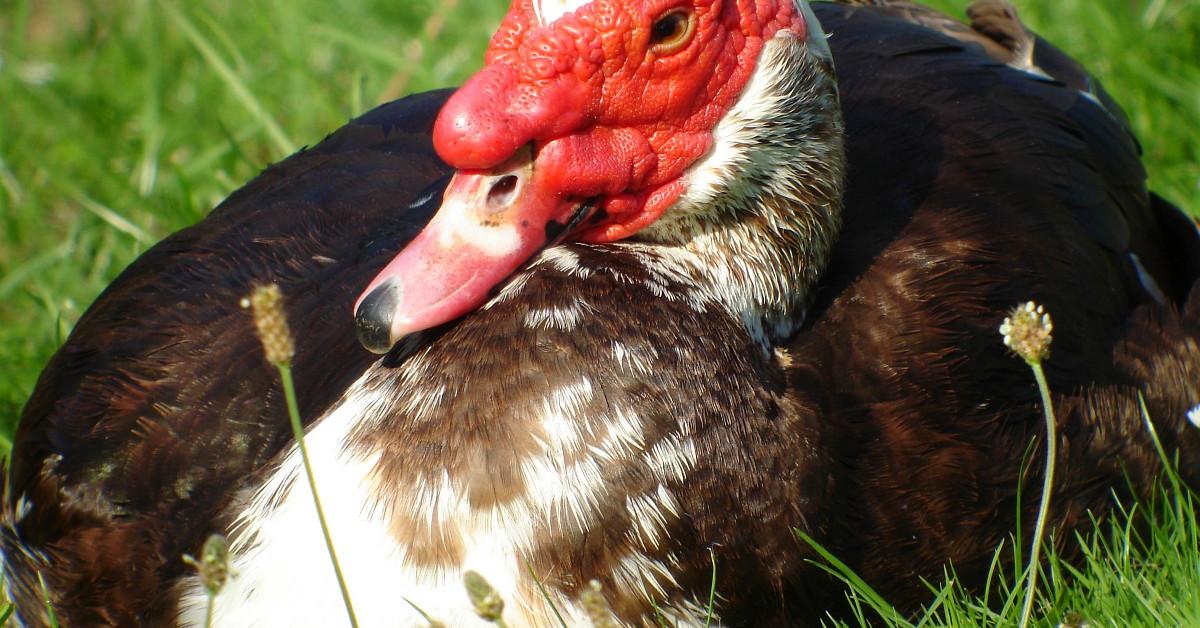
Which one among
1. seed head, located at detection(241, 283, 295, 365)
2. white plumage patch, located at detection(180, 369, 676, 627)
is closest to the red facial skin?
white plumage patch, located at detection(180, 369, 676, 627)

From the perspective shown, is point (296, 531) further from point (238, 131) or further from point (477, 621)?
point (238, 131)

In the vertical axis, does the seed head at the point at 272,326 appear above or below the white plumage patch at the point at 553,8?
above

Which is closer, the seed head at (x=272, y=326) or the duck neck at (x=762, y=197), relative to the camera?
the seed head at (x=272, y=326)

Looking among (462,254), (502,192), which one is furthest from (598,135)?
(462,254)

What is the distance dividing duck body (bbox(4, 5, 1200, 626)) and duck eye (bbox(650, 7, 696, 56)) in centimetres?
34

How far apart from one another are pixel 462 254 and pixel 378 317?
0.53 feet

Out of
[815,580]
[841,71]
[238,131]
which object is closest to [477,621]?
[815,580]

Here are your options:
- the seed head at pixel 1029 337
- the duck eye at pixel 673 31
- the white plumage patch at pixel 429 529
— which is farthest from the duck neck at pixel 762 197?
the seed head at pixel 1029 337

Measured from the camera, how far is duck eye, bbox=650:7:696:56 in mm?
2500

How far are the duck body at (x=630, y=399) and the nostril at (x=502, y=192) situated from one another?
5.2 inches

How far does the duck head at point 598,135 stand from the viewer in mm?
2404

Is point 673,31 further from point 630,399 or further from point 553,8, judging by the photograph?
point 630,399

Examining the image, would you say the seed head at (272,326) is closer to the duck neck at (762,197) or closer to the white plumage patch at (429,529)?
the white plumage patch at (429,529)

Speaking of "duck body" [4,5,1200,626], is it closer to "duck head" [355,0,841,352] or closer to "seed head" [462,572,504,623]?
"duck head" [355,0,841,352]
